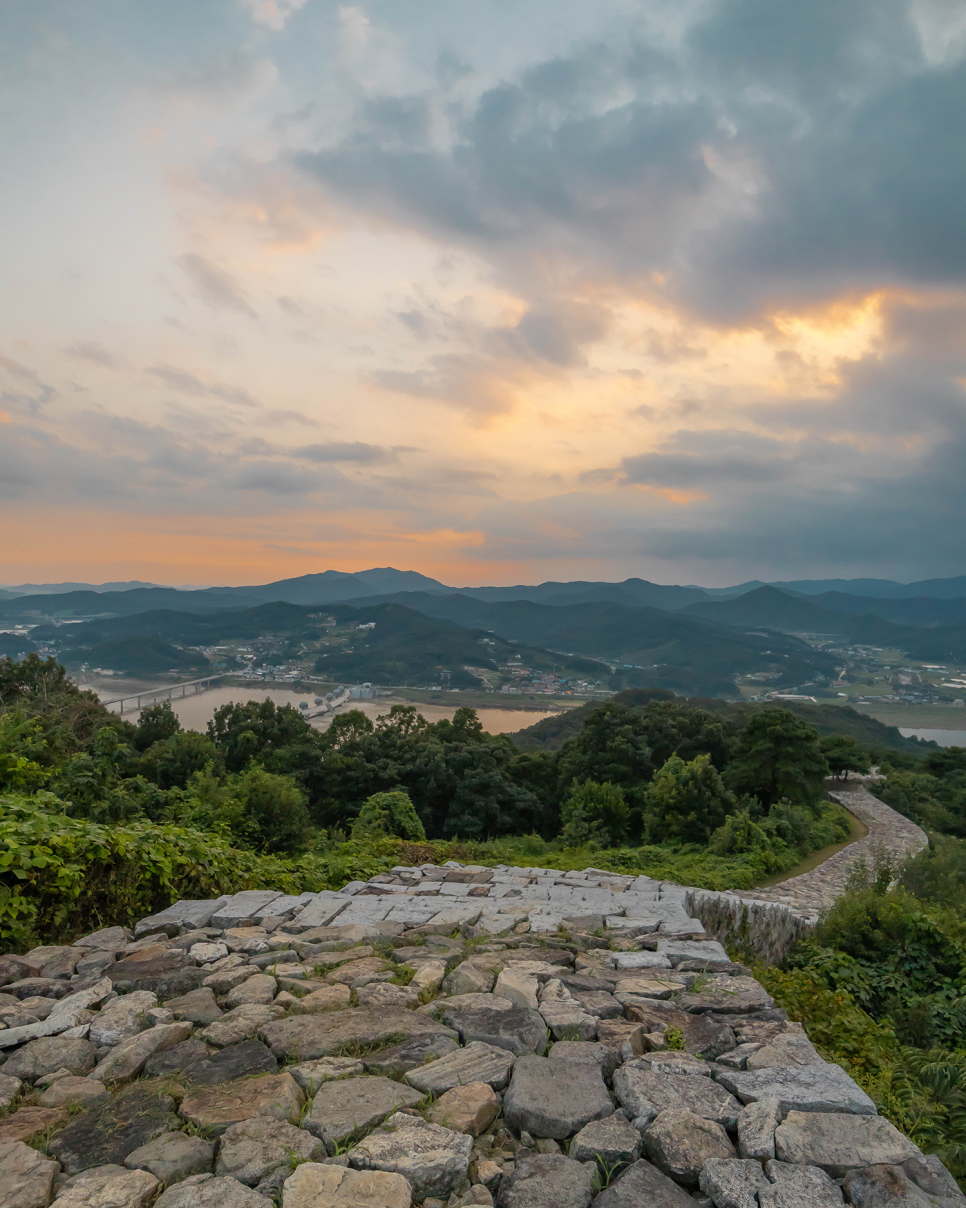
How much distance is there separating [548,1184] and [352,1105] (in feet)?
2.67

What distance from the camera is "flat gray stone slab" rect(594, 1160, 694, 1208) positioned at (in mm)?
2098

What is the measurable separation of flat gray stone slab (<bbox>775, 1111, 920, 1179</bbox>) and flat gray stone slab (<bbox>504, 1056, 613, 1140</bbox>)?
65 centimetres

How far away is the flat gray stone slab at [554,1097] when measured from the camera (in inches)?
98.5

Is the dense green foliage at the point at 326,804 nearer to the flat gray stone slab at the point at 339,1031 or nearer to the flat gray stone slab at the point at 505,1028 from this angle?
the flat gray stone slab at the point at 339,1031

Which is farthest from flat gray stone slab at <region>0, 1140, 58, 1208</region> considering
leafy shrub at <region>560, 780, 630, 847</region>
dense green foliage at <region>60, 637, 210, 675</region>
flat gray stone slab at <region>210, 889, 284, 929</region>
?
dense green foliage at <region>60, 637, 210, 675</region>

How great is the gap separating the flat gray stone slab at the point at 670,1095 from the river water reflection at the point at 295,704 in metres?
51.4

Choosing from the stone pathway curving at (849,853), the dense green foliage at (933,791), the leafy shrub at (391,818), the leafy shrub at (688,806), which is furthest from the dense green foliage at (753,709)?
the leafy shrub at (391,818)

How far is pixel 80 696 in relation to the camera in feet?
96.0

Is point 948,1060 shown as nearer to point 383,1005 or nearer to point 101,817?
point 383,1005

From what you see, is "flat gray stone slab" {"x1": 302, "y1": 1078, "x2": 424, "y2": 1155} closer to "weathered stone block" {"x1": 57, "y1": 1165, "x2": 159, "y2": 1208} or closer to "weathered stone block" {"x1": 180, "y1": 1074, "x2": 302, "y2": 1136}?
"weathered stone block" {"x1": 180, "y1": 1074, "x2": 302, "y2": 1136}

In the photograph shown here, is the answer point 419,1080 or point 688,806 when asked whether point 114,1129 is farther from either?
point 688,806

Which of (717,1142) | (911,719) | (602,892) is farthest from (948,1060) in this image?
(911,719)

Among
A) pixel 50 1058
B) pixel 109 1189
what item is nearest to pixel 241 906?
pixel 50 1058

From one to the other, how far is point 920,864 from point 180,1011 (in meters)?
13.7
